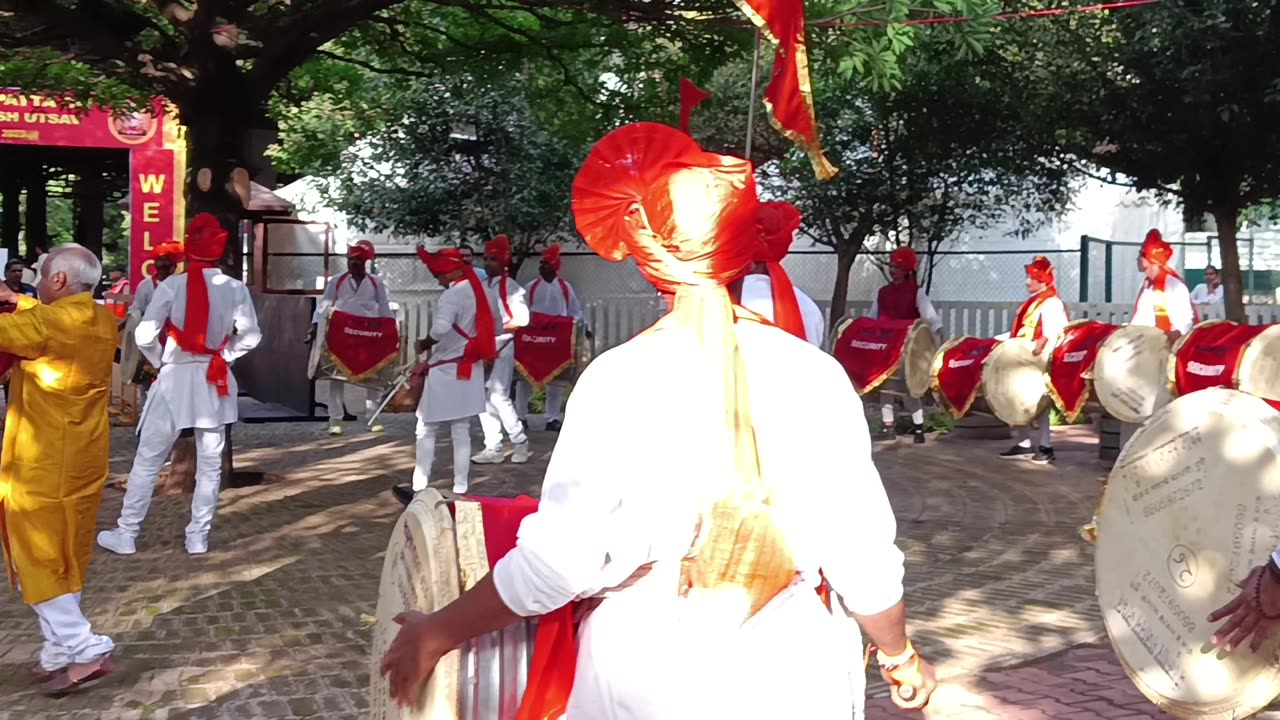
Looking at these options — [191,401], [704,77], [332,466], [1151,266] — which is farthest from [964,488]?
[191,401]

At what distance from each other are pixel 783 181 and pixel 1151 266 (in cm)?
869

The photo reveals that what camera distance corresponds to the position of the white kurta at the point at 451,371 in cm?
991

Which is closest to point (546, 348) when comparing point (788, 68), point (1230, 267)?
point (1230, 267)

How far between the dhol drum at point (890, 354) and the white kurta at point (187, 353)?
651 centimetres

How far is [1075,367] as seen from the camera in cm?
1052

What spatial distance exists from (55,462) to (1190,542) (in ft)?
13.8

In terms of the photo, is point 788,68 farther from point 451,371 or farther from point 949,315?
point 949,315

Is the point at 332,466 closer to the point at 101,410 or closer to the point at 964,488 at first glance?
the point at 964,488

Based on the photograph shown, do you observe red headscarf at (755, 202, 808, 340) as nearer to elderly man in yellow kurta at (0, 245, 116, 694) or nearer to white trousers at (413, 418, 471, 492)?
elderly man in yellow kurta at (0, 245, 116, 694)

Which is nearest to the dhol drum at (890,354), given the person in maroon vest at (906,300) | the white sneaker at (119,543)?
the person in maroon vest at (906,300)

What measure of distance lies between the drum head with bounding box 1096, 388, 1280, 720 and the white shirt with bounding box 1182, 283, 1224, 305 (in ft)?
47.3

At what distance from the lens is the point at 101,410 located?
5.47 m

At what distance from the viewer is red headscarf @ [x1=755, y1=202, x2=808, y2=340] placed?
4.39m

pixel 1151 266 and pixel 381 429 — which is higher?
pixel 1151 266
